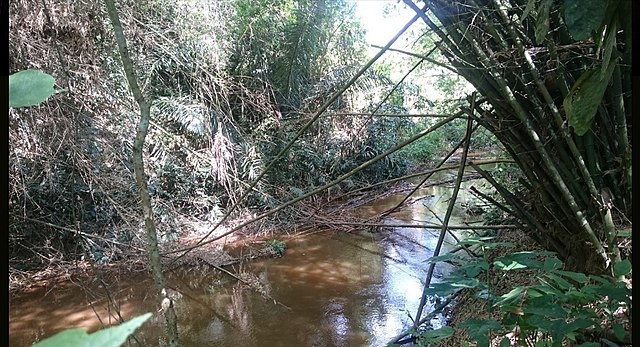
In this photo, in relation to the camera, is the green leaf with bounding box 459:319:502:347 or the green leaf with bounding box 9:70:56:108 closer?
the green leaf with bounding box 9:70:56:108

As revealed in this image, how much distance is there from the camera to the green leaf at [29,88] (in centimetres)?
34

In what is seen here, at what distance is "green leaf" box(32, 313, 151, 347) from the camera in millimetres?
252

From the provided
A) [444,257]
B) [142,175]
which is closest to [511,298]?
[444,257]

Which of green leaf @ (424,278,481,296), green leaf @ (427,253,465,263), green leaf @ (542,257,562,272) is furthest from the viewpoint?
green leaf @ (427,253,465,263)

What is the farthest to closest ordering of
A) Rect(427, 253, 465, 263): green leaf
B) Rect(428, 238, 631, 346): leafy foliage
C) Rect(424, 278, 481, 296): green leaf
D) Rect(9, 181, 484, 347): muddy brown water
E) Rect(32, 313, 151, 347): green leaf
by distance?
1. Rect(9, 181, 484, 347): muddy brown water
2. Rect(427, 253, 465, 263): green leaf
3. Rect(424, 278, 481, 296): green leaf
4. Rect(428, 238, 631, 346): leafy foliage
5. Rect(32, 313, 151, 347): green leaf

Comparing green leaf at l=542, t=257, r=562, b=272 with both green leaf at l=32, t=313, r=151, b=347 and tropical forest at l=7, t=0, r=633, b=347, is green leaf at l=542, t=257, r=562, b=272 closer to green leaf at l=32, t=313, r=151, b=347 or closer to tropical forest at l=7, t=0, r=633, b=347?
tropical forest at l=7, t=0, r=633, b=347

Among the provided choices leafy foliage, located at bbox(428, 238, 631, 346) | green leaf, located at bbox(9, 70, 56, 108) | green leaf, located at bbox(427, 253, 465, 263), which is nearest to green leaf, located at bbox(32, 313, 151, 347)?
green leaf, located at bbox(9, 70, 56, 108)

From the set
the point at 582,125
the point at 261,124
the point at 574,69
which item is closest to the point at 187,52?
the point at 261,124

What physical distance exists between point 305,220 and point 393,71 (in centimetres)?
583

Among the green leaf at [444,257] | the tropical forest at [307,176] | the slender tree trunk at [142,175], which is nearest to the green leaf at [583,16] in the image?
the tropical forest at [307,176]

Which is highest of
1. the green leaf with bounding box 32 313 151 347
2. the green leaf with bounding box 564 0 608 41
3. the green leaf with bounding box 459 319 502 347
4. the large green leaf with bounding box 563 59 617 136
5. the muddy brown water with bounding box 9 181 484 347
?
the green leaf with bounding box 564 0 608 41

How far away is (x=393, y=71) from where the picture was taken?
9594 millimetres

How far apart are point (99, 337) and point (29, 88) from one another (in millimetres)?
202

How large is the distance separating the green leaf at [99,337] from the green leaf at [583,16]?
69cm
